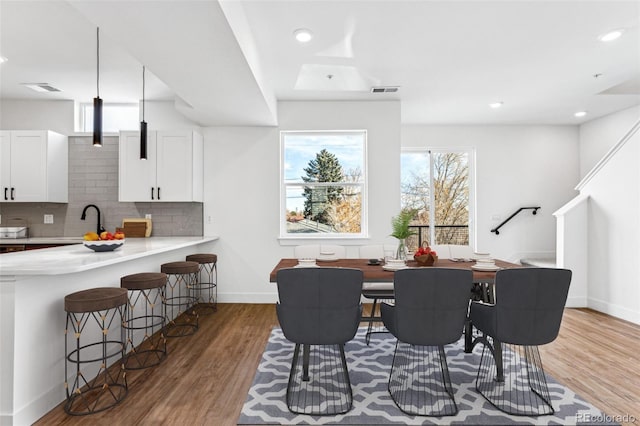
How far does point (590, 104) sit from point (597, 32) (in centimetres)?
245

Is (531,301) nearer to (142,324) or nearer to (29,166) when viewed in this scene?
(142,324)

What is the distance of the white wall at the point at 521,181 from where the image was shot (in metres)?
5.97

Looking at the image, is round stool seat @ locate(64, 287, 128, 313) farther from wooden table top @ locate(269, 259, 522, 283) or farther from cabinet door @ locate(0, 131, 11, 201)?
cabinet door @ locate(0, 131, 11, 201)

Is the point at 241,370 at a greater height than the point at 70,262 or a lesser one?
lesser

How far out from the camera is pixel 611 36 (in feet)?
9.99

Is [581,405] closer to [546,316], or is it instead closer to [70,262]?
[546,316]

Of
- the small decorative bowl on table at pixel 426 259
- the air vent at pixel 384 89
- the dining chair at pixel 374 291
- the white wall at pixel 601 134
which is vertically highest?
the air vent at pixel 384 89

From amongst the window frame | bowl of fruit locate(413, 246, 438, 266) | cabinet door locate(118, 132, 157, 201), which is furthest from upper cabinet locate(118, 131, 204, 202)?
the window frame

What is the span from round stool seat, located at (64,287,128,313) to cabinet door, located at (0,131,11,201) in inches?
132

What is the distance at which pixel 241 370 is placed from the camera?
2713 millimetres

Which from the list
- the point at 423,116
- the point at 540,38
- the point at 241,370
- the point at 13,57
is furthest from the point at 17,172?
the point at 540,38

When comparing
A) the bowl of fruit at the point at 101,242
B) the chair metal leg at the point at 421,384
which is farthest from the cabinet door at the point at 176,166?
the chair metal leg at the point at 421,384

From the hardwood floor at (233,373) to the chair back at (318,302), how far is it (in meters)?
0.67

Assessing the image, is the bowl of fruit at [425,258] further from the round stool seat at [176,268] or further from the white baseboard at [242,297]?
the white baseboard at [242,297]
